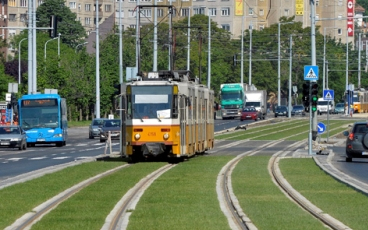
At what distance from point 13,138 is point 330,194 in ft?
116

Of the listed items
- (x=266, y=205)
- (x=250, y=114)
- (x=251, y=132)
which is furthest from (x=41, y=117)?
(x=250, y=114)

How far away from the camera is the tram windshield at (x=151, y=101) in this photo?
3644 centimetres

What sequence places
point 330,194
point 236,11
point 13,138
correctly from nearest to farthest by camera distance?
point 330,194 < point 13,138 < point 236,11

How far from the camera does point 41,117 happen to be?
59594mm

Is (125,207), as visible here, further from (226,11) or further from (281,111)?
(226,11)

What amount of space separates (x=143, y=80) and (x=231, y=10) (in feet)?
435

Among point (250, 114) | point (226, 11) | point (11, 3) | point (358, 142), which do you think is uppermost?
point (11, 3)

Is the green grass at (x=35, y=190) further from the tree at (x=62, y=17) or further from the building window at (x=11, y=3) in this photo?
the building window at (x=11, y=3)

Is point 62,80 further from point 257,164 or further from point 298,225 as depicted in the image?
point 298,225

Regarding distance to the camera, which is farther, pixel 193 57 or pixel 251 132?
pixel 193 57

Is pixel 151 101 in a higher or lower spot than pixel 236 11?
lower

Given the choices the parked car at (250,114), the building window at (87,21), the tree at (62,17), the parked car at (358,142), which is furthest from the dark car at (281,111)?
the parked car at (358,142)

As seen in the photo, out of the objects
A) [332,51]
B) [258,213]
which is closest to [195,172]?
[258,213]

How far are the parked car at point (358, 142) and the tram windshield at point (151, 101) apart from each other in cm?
743
